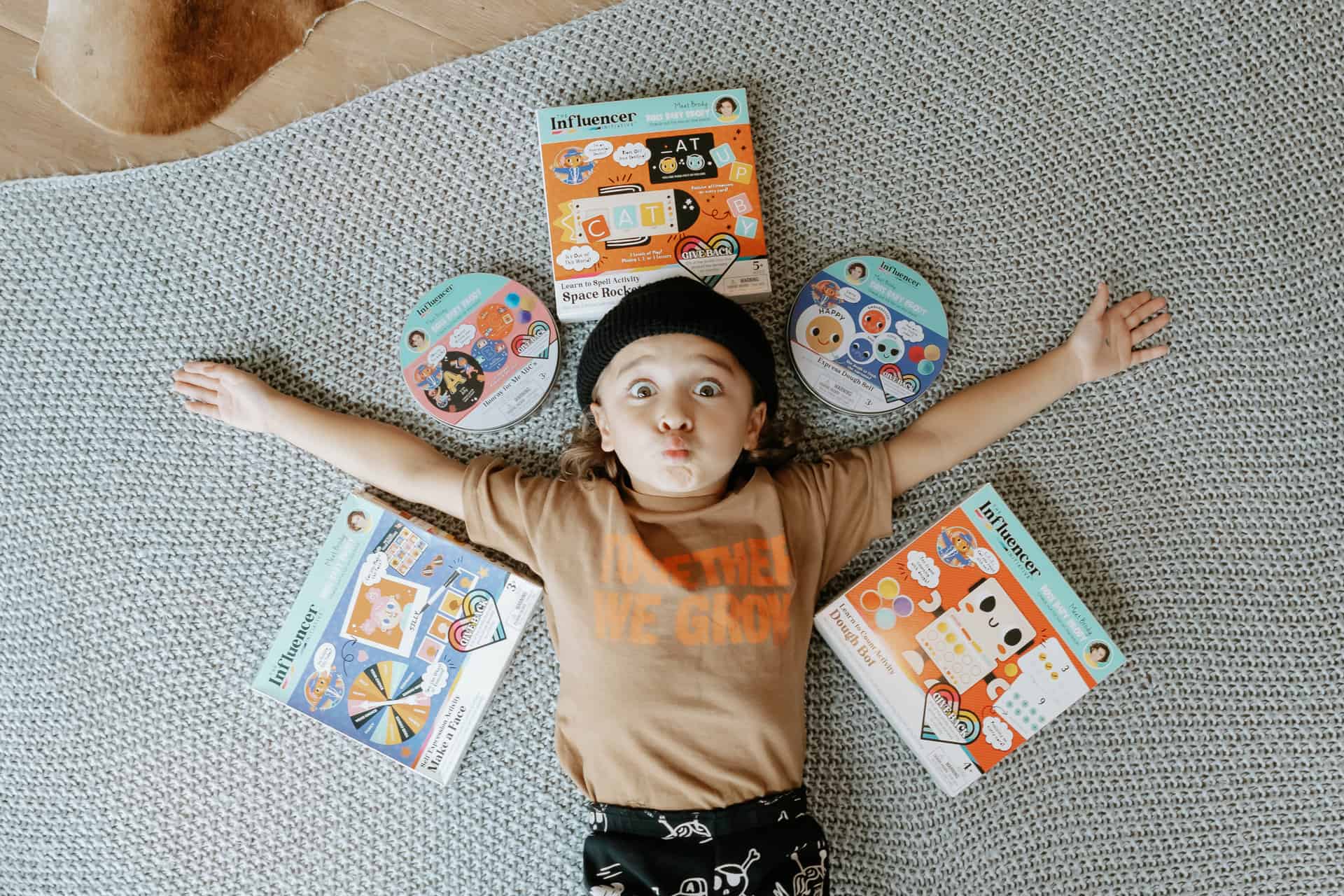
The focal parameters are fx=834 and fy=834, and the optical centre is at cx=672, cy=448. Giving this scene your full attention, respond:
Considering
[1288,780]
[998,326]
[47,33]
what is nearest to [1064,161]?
[998,326]

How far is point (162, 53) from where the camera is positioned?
3.23 ft

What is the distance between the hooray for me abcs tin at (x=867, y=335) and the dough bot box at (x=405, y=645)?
1.33 ft

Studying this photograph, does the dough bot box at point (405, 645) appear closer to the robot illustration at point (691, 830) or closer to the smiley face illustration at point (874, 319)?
the robot illustration at point (691, 830)

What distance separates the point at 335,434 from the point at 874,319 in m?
0.62

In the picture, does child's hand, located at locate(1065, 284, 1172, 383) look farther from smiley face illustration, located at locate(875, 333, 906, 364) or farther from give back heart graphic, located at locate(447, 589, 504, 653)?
give back heart graphic, located at locate(447, 589, 504, 653)

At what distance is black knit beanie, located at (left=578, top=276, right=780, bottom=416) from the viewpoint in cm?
83

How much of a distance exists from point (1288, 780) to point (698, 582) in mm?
733

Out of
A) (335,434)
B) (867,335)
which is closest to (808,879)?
(867,335)

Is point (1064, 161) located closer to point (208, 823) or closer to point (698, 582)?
point (698, 582)

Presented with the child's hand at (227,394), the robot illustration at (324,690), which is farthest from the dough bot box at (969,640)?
the child's hand at (227,394)

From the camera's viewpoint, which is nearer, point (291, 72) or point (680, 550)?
point (680, 550)

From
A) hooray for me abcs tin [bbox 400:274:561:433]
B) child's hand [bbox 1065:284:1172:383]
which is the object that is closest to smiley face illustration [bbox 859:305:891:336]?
child's hand [bbox 1065:284:1172:383]

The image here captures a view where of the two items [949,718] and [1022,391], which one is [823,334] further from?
[949,718]

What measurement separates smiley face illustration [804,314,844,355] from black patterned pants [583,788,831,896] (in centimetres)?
48
